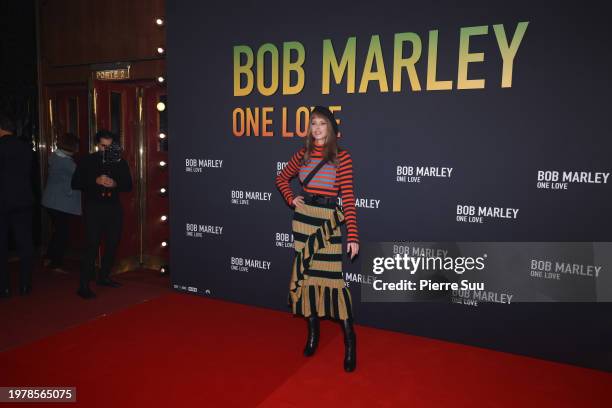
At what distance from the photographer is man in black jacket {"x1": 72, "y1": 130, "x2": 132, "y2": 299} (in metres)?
4.30

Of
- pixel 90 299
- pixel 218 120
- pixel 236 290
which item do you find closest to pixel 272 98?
pixel 218 120

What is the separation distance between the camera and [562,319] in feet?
10.4

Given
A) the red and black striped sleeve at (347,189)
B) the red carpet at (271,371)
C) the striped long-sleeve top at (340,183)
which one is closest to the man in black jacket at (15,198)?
the red carpet at (271,371)

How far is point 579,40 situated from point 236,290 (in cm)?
343

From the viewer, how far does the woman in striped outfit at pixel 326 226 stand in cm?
302

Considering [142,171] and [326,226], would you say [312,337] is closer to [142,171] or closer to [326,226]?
[326,226]

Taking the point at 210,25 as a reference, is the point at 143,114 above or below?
below

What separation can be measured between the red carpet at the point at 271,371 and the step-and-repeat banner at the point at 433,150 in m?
0.33

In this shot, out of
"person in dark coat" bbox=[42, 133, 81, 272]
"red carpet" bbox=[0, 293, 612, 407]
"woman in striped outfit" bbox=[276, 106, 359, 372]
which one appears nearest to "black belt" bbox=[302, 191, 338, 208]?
"woman in striped outfit" bbox=[276, 106, 359, 372]

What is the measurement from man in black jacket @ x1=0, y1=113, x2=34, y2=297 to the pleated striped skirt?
9.25ft

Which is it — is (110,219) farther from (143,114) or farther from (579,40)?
(579,40)

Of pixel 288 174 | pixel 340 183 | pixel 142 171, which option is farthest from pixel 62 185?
pixel 340 183

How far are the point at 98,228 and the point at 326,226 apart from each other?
2.56 metres

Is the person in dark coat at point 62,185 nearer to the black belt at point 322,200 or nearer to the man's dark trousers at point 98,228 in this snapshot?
the man's dark trousers at point 98,228
